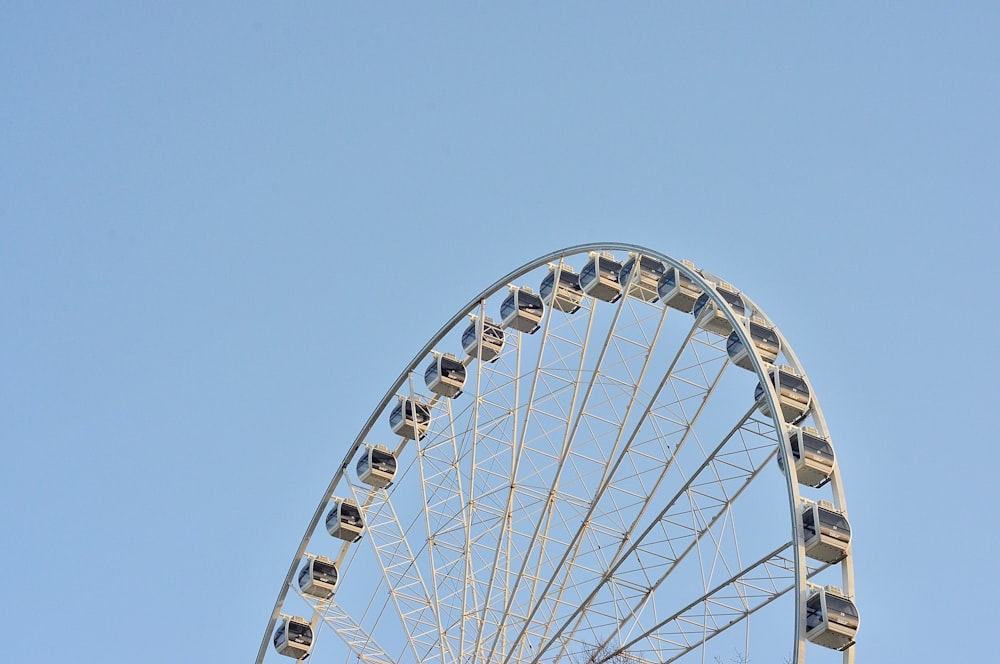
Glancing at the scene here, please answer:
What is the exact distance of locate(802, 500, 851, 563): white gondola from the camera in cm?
3184

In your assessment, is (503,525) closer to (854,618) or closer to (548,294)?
(548,294)

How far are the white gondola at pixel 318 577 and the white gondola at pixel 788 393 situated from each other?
1607cm

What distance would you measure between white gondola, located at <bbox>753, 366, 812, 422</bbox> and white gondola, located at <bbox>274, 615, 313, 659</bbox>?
16.6 m

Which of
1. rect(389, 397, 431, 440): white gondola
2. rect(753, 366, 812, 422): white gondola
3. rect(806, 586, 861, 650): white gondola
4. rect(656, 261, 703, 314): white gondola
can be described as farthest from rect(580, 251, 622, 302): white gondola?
rect(806, 586, 861, 650): white gondola

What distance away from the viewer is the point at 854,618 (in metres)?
31.3

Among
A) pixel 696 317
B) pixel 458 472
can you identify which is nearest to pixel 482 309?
pixel 458 472

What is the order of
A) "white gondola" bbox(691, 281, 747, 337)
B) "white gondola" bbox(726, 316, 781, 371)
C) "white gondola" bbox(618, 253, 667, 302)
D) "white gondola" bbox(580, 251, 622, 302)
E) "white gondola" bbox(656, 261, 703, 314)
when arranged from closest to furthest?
1. "white gondola" bbox(726, 316, 781, 371)
2. "white gondola" bbox(691, 281, 747, 337)
3. "white gondola" bbox(656, 261, 703, 314)
4. "white gondola" bbox(618, 253, 667, 302)
5. "white gondola" bbox(580, 251, 622, 302)

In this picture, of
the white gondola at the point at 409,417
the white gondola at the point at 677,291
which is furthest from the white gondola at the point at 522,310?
the white gondola at the point at 677,291

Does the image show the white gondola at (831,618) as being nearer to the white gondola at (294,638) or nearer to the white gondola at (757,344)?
the white gondola at (757,344)

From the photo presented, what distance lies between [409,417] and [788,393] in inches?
555

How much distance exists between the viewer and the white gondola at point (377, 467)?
45.4 meters

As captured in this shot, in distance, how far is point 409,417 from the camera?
45.5 m

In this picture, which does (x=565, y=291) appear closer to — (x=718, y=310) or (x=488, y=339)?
(x=488, y=339)

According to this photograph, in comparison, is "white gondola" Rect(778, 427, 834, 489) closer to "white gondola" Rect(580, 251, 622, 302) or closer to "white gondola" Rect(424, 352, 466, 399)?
"white gondola" Rect(580, 251, 622, 302)
